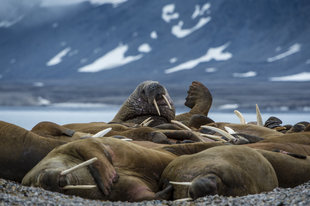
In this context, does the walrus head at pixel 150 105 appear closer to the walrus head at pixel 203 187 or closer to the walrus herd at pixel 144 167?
the walrus herd at pixel 144 167

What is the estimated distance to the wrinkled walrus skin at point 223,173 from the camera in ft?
12.0

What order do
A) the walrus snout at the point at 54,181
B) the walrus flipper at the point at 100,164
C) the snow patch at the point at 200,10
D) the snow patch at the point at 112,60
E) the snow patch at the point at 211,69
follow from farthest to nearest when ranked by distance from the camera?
the snow patch at the point at 200,10 → the snow patch at the point at 112,60 → the snow patch at the point at 211,69 → the walrus flipper at the point at 100,164 → the walrus snout at the point at 54,181

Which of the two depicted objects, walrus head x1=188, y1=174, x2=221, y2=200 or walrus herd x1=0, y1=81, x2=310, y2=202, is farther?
walrus herd x1=0, y1=81, x2=310, y2=202

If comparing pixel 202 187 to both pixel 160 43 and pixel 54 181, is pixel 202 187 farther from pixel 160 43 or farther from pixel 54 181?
pixel 160 43

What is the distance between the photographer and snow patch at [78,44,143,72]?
15362 cm

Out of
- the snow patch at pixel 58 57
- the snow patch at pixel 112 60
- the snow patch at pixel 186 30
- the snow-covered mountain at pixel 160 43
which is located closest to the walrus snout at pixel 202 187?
the snow-covered mountain at pixel 160 43

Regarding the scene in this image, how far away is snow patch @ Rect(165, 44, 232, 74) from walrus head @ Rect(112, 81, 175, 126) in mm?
129918

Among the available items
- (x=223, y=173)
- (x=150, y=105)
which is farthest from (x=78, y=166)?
(x=150, y=105)

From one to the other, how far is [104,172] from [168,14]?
546 feet

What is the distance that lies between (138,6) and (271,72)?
61999 millimetres

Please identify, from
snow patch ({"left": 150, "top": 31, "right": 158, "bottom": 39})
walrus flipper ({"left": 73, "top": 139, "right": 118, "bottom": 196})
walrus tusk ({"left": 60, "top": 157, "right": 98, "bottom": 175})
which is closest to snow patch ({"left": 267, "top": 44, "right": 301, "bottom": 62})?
snow patch ({"left": 150, "top": 31, "right": 158, "bottom": 39})

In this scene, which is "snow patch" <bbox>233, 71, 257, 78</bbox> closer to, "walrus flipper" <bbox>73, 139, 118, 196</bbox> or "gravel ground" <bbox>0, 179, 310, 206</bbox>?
"walrus flipper" <bbox>73, 139, 118, 196</bbox>

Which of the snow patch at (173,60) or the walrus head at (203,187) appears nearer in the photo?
the walrus head at (203,187)

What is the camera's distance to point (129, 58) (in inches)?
6137
